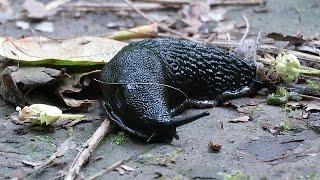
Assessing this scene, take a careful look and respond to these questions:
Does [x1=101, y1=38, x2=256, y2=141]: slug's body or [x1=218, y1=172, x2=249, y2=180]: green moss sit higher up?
[x1=101, y1=38, x2=256, y2=141]: slug's body

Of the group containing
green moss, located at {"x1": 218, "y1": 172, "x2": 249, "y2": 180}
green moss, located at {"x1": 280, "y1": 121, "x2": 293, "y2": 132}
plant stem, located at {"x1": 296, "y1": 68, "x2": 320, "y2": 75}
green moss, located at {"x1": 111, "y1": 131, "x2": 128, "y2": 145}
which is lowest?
green moss, located at {"x1": 111, "y1": 131, "x2": 128, "y2": 145}

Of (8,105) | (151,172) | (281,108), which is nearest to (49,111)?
(8,105)

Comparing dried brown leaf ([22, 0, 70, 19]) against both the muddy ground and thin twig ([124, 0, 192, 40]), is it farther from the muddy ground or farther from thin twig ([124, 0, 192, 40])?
the muddy ground

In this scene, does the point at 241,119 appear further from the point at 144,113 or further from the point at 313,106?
the point at 144,113

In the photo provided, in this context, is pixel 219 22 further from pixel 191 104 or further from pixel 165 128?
pixel 165 128

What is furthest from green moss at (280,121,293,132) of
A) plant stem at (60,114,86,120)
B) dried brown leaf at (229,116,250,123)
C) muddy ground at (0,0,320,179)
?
plant stem at (60,114,86,120)

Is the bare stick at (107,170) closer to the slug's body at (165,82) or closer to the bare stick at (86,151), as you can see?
the bare stick at (86,151)

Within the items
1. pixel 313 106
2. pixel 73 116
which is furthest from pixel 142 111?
pixel 313 106
